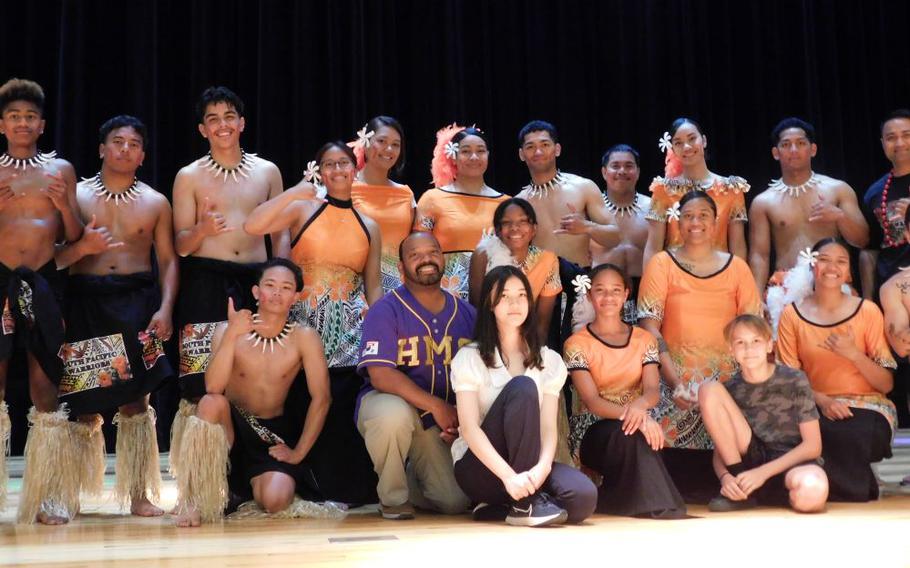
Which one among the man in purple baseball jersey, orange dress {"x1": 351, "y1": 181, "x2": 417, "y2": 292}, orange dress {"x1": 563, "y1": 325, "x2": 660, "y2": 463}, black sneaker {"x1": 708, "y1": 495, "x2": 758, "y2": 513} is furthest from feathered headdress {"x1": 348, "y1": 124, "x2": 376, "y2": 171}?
black sneaker {"x1": 708, "y1": 495, "x2": 758, "y2": 513}

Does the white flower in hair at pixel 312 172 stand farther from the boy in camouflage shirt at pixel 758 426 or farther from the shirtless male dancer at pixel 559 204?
the boy in camouflage shirt at pixel 758 426

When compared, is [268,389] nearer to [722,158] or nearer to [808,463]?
[808,463]

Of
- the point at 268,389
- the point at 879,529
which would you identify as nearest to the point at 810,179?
the point at 879,529

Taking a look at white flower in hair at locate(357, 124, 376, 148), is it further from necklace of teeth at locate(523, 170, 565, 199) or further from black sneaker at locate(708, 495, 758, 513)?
black sneaker at locate(708, 495, 758, 513)

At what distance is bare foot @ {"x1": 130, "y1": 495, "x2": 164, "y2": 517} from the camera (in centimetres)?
410

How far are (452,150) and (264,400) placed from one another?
1531 mm

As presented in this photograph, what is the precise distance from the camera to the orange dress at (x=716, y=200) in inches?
188

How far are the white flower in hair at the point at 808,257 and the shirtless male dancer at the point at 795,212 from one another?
0.34m

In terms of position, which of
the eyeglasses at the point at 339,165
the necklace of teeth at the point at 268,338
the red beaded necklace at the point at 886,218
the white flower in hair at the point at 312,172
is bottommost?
the necklace of teeth at the point at 268,338

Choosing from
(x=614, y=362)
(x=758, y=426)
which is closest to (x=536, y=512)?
(x=614, y=362)

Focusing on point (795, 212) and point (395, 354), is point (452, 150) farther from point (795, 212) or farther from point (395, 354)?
point (795, 212)

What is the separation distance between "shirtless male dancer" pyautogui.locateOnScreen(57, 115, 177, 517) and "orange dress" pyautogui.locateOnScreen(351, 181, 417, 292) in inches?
33.9

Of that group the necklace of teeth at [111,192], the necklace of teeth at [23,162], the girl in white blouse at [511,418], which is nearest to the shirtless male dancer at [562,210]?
the girl in white blouse at [511,418]

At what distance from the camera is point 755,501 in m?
3.97
